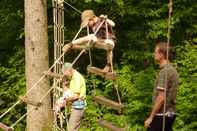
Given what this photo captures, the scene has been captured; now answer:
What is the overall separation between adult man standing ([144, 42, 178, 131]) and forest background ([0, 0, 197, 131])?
149 inches

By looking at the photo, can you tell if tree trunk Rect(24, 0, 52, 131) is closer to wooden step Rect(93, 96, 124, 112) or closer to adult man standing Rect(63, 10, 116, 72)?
adult man standing Rect(63, 10, 116, 72)

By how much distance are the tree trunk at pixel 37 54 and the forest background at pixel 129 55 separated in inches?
54.6

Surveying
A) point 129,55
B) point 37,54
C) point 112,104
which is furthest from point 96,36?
point 129,55

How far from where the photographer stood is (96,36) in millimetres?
7832

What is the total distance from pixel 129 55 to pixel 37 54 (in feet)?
8.94

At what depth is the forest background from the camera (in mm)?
11031

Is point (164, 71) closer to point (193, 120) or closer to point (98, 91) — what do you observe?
point (193, 120)

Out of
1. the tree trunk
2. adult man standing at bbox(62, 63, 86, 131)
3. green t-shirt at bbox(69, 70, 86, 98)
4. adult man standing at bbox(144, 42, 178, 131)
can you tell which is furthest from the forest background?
adult man standing at bbox(144, 42, 178, 131)

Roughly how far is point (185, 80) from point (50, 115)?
2.46 metres

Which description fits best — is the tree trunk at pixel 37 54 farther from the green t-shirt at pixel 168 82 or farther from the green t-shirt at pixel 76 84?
the green t-shirt at pixel 168 82

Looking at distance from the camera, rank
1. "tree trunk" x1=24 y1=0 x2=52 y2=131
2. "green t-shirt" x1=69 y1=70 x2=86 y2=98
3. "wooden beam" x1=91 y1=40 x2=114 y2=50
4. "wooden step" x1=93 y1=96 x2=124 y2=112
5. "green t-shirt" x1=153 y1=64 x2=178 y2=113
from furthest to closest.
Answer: "tree trunk" x1=24 y1=0 x2=52 y2=131 < "green t-shirt" x1=69 y1=70 x2=86 y2=98 < "wooden beam" x1=91 y1=40 x2=114 y2=50 < "wooden step" x1=93 y1=96 x2=124 y2=112 < "green t-shirt" x1=153 y1=64 x2=178 y2=113

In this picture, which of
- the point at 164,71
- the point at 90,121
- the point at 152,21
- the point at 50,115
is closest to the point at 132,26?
the point at 152,21

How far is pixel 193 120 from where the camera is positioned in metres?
10.6

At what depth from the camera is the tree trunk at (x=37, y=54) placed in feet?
32.4
